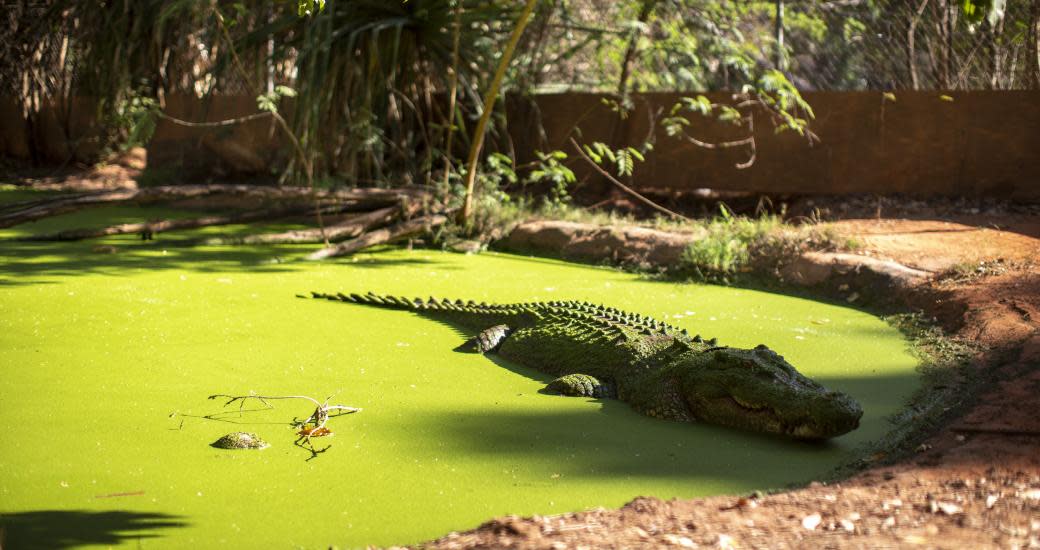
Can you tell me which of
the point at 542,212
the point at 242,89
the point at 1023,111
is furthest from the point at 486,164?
the point at 1023,111

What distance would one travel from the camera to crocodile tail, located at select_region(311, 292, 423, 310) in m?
5.21

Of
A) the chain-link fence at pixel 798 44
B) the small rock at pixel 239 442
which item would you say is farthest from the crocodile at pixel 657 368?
the chain-link fence at pixel 798 44

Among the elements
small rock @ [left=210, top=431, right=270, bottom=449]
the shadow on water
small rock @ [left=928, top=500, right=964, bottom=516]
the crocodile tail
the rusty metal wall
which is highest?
the rusty metal wall

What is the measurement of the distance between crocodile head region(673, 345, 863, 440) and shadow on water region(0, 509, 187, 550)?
182 cm

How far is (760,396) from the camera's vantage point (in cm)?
318

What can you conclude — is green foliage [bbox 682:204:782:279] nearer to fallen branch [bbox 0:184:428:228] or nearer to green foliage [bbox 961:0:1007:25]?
fallen branch [bbox 0:184:428:228]

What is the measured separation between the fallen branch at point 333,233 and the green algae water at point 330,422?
140cm

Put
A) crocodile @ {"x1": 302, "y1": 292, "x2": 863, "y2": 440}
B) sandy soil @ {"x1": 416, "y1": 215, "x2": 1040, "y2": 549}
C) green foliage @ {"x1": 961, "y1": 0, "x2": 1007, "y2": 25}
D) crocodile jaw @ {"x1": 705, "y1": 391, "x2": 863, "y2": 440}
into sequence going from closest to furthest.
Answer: green foliage @ {"x1": 961, "y1": 0, "x2": 1007, "y2": 25}
sandy soil @ {"x1": 416, "y1": 215, "x2": 1040, "y2": 549}
crocodile jaw @ {"x1": 705, "y1": 391, "x2": 863, "y2": 440}
crocodile @ {"x1": 302, "y1": 292, "x2": 863, "y2": 440}

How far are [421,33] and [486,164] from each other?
1511 mm

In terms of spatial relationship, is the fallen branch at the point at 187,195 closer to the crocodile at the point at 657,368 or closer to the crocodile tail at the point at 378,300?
the crocodile tail at the point at 378,300

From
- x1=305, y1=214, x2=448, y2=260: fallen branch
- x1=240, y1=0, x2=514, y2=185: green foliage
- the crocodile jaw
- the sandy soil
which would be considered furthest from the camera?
x1=240, y1=0, x2=514, y2=185: green foliage

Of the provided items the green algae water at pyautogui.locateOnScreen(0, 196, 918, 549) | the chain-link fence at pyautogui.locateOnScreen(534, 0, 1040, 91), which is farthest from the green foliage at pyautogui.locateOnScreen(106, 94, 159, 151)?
the chain-link fence at pyautogui.locateOnScreen(534, 0, 1040, 91)

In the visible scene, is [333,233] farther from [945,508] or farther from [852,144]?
[945,508]

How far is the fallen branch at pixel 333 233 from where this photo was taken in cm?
732
